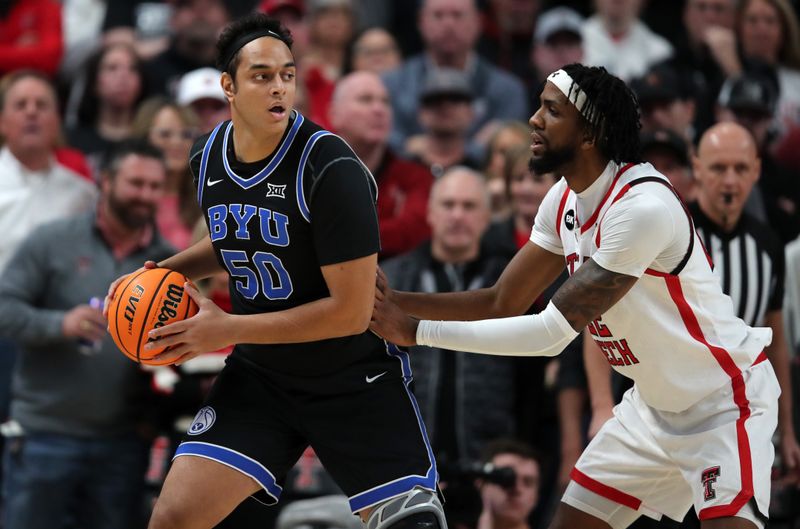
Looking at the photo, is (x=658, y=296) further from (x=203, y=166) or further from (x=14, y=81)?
(x=14, y=81)

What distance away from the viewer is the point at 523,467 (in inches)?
278

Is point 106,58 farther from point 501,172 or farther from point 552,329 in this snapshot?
point 552,329

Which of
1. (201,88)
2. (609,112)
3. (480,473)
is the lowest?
Answer: (480,473)

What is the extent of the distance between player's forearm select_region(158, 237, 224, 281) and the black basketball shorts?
0.48m

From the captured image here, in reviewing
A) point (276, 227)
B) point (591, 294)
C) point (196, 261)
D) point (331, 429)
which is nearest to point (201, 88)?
point (196, 261)

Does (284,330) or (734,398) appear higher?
(284,330)

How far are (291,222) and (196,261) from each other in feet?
2.28

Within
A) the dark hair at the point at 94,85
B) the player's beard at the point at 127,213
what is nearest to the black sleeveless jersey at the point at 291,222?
the player's beard at the point at 127,213

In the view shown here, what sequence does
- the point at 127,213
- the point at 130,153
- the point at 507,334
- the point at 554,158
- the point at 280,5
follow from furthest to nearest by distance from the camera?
the point at 280,5
the point at 130,153
the point at 127,213
the point at 554,158
the point at 507,334

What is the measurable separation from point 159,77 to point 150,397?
3584mm

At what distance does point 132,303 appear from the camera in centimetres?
508

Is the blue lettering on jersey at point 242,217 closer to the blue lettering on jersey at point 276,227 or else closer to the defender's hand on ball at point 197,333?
the blue lettering on jersey at point 276,227

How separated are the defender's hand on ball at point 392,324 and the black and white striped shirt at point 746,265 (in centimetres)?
202

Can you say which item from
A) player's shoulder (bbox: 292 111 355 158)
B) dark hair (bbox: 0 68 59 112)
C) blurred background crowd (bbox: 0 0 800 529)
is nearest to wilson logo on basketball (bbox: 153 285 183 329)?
player's shoulder (bbox: 292 111 355 158)
